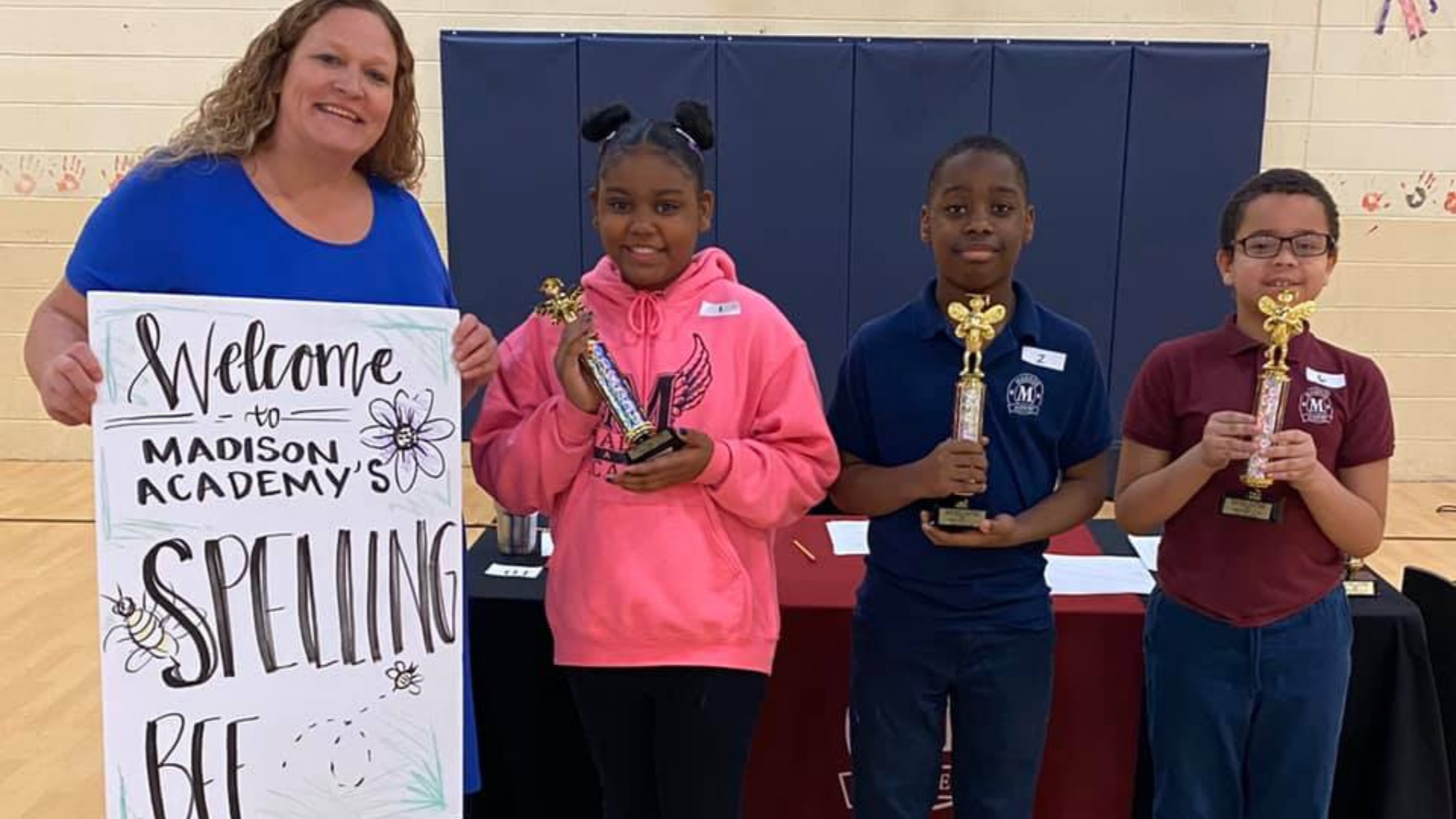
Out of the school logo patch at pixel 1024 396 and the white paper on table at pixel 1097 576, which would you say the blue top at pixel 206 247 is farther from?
the white paper on table at pixel 1097 576

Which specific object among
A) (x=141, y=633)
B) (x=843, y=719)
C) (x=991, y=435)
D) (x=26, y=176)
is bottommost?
(x=843, y=719)

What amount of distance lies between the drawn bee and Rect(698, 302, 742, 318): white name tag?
2.88 feet

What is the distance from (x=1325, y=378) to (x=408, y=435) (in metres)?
1.53

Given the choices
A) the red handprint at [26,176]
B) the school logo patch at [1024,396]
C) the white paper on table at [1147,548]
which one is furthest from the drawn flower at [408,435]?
the red handprint at [26,176]

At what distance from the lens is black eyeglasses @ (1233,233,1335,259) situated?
1791 mm

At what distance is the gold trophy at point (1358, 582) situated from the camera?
2246 millimetres

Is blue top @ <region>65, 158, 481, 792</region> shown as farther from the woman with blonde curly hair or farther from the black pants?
the black pants

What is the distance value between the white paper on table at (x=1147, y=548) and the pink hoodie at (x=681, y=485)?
114 centimetres

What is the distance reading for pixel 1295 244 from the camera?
179 centimetres

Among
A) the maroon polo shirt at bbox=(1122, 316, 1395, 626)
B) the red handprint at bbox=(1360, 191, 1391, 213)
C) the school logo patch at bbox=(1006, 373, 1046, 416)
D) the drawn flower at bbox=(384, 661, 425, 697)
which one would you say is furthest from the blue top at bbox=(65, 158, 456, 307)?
the red handprint at bbox=(1360, 191, 1391, 213)

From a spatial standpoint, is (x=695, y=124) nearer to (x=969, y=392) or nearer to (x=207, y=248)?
(x=969, y=392)

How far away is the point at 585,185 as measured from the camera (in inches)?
236

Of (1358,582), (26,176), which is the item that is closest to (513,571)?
(1358,582)

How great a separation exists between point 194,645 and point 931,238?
51.1 inches
